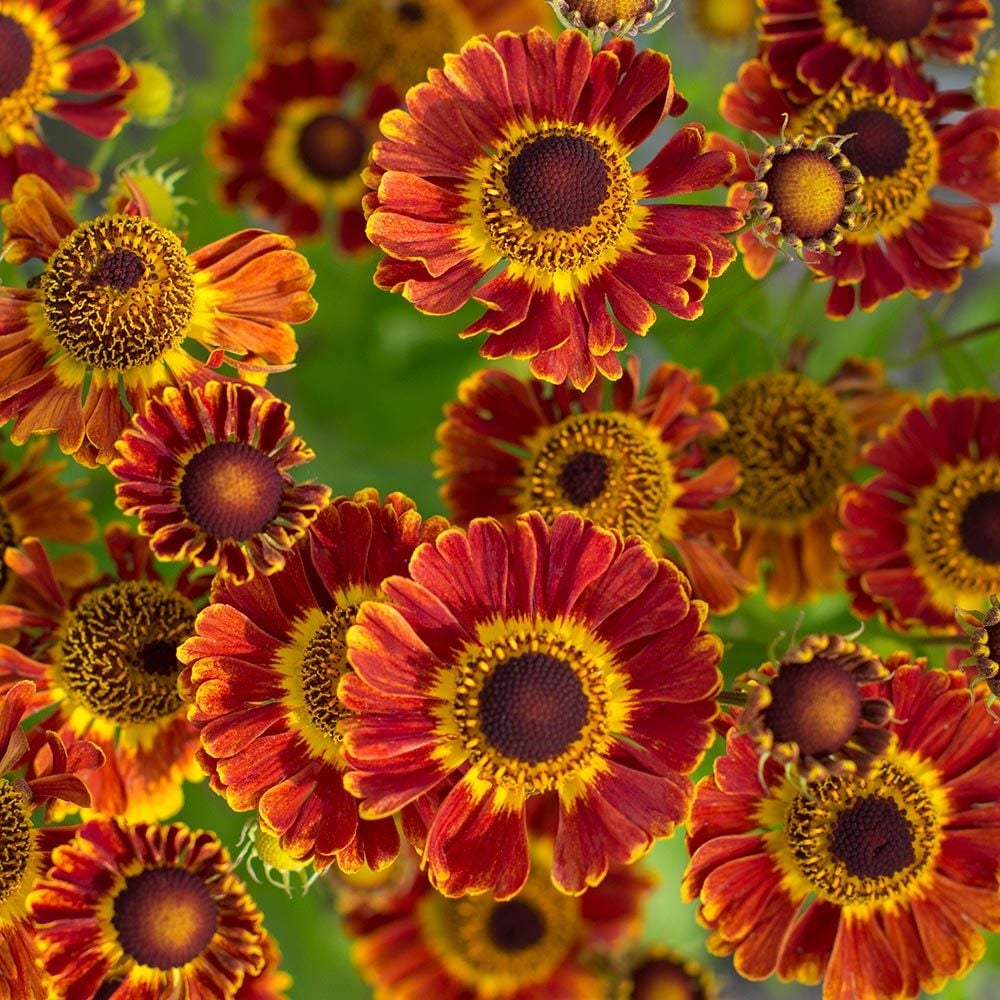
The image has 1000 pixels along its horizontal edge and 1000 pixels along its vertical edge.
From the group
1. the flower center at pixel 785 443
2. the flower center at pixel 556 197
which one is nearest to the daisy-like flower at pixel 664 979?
the flower center at pixel 785 443

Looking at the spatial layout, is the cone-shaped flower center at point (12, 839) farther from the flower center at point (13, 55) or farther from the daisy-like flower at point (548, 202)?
the flower center at point (13, 55)

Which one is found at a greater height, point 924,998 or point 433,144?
point 433,144

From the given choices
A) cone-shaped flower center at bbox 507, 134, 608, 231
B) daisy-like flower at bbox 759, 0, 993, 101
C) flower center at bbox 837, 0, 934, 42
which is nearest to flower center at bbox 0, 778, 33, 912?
cone-shaped flower center at bbox 507, 134, 608, 231

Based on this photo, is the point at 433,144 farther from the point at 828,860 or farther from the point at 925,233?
the point at 828,860

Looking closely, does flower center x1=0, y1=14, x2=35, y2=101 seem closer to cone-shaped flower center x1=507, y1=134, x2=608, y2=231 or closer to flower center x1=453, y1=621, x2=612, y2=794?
cone-shaped flower center x1=507, y1=134, x2=608, y2=231

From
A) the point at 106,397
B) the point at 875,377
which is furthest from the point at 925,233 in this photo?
the point at 106,397

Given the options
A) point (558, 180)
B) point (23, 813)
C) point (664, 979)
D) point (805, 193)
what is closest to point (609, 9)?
point (558, 180)
